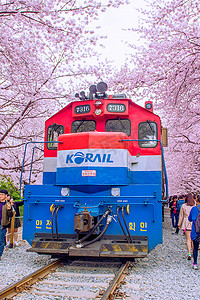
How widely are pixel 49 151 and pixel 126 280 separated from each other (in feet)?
12.3

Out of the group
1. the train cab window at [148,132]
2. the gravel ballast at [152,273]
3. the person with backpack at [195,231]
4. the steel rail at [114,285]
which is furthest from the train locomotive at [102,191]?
the person with backpack at [195,231]

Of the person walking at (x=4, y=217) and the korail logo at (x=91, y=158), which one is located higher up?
the korail logo at (x=91, y=158)

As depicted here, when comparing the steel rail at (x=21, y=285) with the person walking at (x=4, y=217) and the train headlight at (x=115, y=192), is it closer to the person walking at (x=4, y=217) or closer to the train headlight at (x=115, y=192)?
the person walking at (x=4, y=217)

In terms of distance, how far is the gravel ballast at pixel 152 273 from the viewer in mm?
4891

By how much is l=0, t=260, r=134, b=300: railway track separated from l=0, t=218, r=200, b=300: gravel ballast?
29 cm

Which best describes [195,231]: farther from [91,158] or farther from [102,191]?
[91,158]

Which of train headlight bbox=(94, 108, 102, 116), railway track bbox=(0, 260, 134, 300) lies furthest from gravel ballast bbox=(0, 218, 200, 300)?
train headlight bbox=(94, 108, 102, 116)

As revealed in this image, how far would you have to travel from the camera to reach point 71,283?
517 centimetres

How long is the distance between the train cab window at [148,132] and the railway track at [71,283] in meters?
2.78

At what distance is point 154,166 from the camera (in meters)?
7.41

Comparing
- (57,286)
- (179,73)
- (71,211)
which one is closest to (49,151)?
(71,211)

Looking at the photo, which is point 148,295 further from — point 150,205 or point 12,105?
point 12,105

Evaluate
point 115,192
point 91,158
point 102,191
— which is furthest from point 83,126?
point 115,192

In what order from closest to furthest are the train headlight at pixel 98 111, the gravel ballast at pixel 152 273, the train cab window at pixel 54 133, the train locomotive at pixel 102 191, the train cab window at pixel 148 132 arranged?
1. the gravel ballast at pixel 152 273
2. the train locomotive at pixel 102 191
3. the train headlight at pixel 98 111
4. the train cab window at pixel 148 132
5. the train cab window at pixel 54 133
